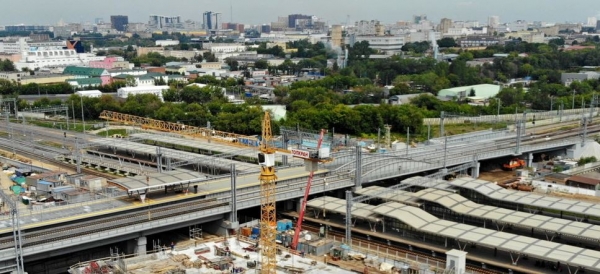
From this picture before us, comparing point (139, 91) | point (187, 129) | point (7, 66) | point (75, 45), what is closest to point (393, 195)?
point (187, 129)

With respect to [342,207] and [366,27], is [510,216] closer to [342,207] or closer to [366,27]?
[342,207]

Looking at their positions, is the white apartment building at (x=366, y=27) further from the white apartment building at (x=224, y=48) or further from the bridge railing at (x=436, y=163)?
the bridge railing at (x=436, y=163)

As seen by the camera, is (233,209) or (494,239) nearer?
(494,239)

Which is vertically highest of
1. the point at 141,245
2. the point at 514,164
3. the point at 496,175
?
the point at 141,245

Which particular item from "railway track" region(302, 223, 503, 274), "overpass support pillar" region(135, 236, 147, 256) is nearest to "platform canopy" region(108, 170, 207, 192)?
"overpass support pillar" region(135, 236, 147, 256)

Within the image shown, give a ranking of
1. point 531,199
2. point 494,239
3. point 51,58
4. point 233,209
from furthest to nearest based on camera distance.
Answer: point 51,58, point 531,199, point 233,209, point 494,239

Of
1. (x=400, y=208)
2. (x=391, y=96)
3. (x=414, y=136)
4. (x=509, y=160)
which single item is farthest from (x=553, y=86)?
(x=400, y=208)
